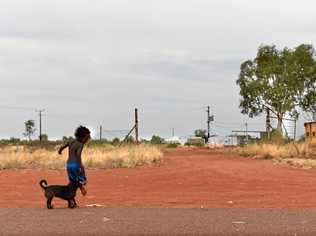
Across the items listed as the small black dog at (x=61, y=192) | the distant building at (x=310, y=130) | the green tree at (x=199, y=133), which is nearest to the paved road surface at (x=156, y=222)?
the small black dog at (x=61, y=192)

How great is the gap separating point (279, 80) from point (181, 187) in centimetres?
4178

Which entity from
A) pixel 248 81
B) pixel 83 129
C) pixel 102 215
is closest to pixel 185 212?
pixel 102 215

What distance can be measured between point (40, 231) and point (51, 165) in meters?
20.5

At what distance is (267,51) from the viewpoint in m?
63.3

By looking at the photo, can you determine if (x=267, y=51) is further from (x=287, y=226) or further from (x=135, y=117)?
(x=287, y=226)

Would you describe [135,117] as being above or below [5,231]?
above

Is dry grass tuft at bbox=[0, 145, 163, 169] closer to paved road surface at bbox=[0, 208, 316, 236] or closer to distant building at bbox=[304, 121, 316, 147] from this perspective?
paved road surface at bbox=[0, 208, 316, 236]

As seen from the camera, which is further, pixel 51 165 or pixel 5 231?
pixel 51 165

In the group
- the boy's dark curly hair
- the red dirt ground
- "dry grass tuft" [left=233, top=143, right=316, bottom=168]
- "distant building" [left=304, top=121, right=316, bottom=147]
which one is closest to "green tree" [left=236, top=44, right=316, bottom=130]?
"distant building" [left=304, top=121, right=316, bottom=147]

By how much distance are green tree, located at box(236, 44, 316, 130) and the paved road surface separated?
47.4m

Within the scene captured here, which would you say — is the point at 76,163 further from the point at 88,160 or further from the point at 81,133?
the point at 88,160

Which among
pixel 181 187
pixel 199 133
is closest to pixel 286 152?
pixel 181 187

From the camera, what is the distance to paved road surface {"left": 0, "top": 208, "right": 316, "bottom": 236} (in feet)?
36.7

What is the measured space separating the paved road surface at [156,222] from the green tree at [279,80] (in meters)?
47.4
